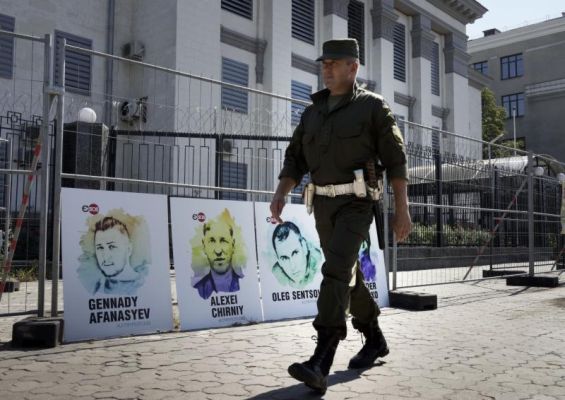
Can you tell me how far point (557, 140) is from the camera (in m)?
46.1

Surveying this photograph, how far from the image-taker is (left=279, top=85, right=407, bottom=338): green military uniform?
12.4 feet

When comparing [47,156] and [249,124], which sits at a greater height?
[249,124]

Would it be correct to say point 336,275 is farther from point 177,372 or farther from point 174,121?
point 174,121

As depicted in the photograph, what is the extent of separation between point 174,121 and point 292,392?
480cm

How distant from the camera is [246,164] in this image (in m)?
7.99

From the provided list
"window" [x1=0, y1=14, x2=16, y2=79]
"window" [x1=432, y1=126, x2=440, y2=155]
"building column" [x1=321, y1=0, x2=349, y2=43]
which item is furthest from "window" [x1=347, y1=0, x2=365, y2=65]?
"window" [x1=0, y1=14, x2=16, y2=79]

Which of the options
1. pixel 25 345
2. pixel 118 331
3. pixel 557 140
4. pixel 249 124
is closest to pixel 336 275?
pixel 118 331

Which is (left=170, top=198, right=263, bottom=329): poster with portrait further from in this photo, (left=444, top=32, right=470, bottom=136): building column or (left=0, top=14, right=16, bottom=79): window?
(left=444, top=32, right=470, bottom=136): building column

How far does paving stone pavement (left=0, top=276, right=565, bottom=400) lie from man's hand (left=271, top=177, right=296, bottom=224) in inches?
44.7

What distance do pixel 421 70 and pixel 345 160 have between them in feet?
83.7

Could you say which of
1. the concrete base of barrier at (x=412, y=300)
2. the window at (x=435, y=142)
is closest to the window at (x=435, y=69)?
the window at (x=435, y=142)

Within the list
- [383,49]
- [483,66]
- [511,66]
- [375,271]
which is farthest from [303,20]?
[483,66]

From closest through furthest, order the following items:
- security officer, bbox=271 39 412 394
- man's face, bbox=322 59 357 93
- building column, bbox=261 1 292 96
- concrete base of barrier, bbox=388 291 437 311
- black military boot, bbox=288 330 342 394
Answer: black military boot, bbox=288 330 342 394 → security officer, bbox=271 39 412 394 → man's face, bbox=322 59 357 93 → concrete base of barrier, bbox=388 291 437 311 → building column, bbox=261 1 292 96

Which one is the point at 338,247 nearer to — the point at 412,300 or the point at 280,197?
the point at 280,197
